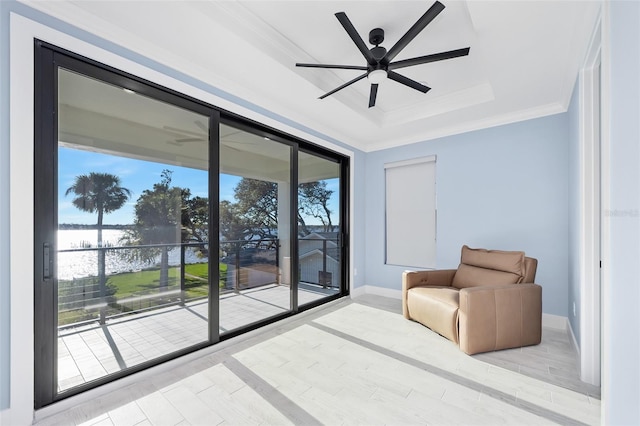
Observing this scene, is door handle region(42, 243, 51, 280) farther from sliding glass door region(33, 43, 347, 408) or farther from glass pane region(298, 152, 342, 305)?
glass pane region(298, 152, 342, 305)

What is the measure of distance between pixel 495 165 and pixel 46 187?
4.41 m

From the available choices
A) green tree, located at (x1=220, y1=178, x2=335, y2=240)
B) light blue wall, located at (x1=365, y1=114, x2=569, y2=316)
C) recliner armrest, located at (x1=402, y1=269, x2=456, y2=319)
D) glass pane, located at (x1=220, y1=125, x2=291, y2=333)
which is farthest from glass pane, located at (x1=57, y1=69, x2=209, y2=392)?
light blue wall, located at (x1=365, y1=114, x2=569, y2=316)

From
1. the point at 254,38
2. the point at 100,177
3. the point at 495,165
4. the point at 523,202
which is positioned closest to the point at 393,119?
the point at 495,165

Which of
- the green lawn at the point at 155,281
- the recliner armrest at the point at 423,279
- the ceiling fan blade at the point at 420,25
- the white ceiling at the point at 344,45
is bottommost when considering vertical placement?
the recliner armrest at the point at 423,279

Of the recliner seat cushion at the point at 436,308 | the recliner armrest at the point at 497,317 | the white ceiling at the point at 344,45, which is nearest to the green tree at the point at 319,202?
the white ceiling at the point at 344,45

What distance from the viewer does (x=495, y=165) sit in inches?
141

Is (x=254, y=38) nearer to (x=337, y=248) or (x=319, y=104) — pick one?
(x=319, y=104)

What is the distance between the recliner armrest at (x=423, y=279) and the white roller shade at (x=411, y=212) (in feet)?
2.09

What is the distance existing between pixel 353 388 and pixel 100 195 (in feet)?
8.01

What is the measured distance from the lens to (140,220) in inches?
97.0

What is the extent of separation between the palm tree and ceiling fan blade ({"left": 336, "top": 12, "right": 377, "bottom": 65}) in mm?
2120

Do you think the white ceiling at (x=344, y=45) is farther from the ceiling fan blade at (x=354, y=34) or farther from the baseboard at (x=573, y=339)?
the baseboard at (x=573, y=339)

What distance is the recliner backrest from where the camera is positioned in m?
2.86

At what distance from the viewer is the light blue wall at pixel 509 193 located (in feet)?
10.4
